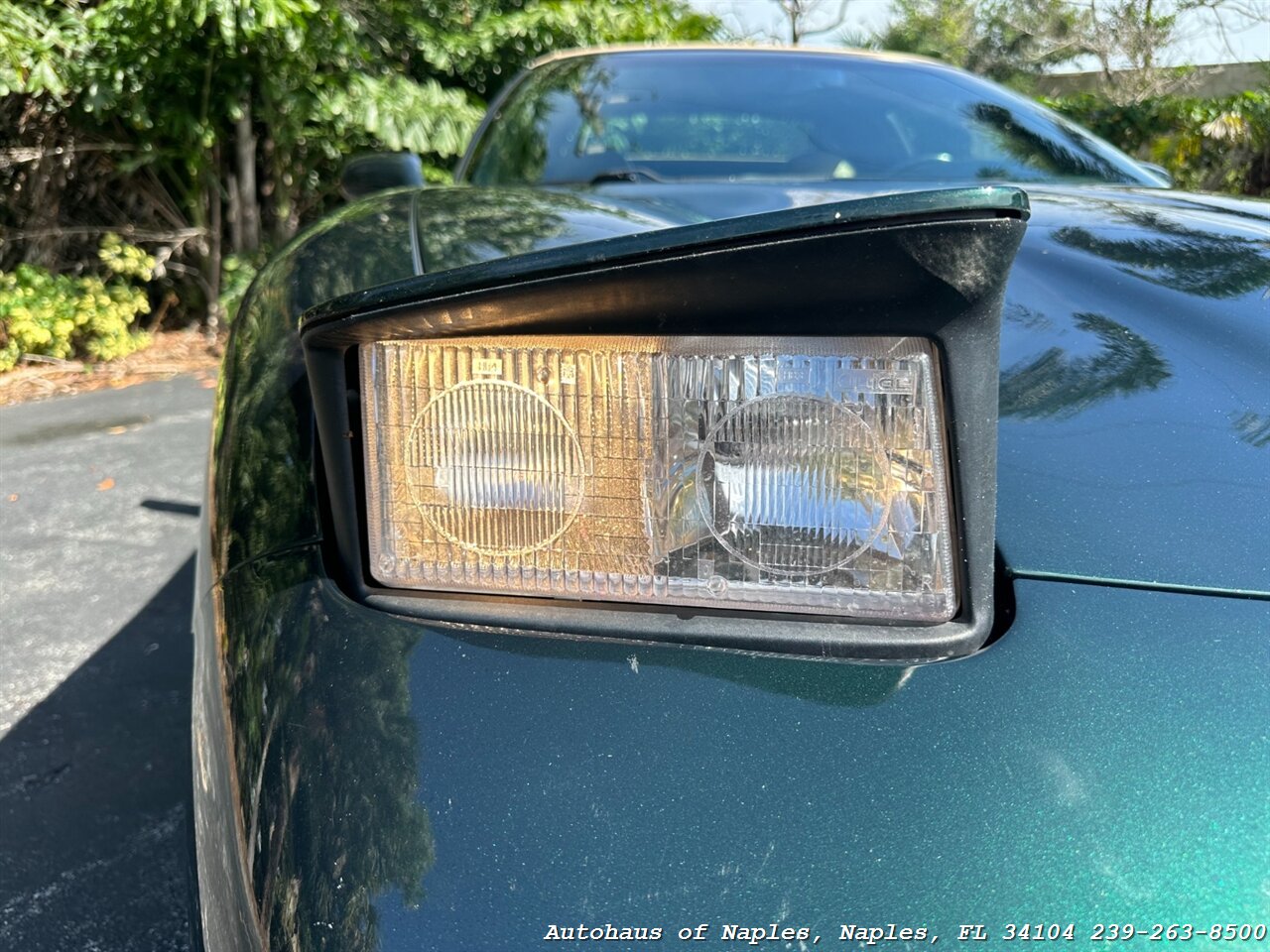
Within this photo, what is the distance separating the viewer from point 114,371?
650 centimetres

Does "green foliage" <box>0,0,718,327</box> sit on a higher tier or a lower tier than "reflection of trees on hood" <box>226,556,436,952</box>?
higher

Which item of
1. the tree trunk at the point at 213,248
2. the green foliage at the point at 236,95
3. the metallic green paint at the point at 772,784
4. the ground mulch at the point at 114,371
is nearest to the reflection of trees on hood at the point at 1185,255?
the metallic green paint at the point at 772,784

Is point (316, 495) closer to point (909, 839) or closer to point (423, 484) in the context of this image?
point (423, 484)

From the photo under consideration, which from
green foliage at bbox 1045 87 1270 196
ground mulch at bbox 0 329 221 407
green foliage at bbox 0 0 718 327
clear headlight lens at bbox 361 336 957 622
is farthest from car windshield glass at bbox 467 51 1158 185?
green foliage at bbox 1045 87 1270 196

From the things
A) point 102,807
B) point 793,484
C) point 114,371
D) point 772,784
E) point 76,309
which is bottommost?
point 102,807

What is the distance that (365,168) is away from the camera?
240cm

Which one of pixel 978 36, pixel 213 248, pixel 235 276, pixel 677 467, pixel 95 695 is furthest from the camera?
pixel 978 36

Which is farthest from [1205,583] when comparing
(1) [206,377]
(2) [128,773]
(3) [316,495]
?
(1) [206,377]

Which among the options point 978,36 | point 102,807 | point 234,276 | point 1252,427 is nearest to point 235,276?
point 234,276

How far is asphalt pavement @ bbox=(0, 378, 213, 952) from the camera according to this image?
173 centimetres

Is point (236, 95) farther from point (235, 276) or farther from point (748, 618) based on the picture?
point (748, 618)

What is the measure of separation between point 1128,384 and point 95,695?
7.92 feet

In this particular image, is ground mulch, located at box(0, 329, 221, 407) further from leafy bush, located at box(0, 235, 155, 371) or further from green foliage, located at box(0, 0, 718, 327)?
green foliage, located at box(0, 0, 718, 327)

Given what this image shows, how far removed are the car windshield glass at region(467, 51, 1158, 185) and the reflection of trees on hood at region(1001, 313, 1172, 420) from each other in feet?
3.64
